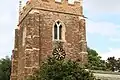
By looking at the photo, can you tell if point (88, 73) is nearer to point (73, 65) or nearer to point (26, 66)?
point (73, 65)

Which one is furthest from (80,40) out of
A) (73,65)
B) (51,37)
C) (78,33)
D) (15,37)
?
(73,65)

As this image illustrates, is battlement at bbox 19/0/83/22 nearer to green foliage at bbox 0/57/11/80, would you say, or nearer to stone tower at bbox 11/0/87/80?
stone tower at bbox 11/0/87/80

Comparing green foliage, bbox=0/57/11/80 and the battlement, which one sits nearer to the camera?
the battlement

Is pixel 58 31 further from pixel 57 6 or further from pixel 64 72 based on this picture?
pixel 64 72

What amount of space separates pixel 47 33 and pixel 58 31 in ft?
4.64

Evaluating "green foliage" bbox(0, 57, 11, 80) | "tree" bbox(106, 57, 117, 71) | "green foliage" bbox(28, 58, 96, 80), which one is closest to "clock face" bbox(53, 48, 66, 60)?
"green foliage" bbox(28, 58, 96, 80)

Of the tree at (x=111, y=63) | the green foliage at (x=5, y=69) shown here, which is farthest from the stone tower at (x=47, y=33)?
the tree at (x=111, y=63)

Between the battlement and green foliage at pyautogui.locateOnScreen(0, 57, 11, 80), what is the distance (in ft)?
54.6

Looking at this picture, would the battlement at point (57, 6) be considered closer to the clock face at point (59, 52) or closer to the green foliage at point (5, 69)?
the clock face at point (59, 52)

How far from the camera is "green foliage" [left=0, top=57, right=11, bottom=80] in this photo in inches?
1982

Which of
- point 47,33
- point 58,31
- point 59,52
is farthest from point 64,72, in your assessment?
point 58,31

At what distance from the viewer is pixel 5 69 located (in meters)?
52.0

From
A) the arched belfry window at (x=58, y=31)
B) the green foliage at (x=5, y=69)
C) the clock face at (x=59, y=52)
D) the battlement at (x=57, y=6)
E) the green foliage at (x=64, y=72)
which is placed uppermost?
the battlement at (x=57, y=6)

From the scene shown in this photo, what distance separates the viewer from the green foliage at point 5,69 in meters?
50.3
